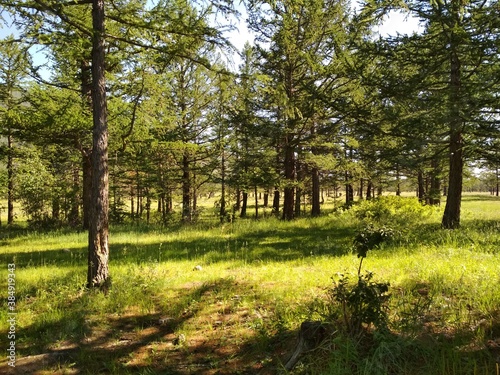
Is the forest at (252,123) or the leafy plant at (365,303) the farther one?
the forest at (252,123)

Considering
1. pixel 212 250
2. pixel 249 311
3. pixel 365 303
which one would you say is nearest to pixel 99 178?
pixel 249 311

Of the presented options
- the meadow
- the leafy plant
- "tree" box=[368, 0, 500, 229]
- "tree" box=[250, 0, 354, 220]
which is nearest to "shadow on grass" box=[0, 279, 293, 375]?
the meadow

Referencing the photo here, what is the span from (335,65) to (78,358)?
40.1 feet

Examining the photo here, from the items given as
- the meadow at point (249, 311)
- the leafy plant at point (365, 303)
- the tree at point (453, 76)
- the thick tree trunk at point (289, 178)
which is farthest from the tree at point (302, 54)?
the leafy plant at point (365, 303)

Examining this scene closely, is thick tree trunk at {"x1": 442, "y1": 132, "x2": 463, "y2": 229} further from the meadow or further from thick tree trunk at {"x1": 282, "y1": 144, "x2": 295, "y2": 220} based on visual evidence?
thick tree trunk at {"x1": 282, "y1": 144, "x2": 295, "y2": 220}

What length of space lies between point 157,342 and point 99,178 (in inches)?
121

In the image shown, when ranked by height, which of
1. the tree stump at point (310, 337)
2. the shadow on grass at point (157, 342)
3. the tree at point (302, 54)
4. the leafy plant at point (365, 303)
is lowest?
the shadow on grass at point (157, 342)

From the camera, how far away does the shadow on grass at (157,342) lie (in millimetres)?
3469

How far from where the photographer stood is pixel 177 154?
60.8 ft

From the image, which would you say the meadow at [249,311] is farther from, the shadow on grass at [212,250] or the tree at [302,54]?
the tree at [302,54]

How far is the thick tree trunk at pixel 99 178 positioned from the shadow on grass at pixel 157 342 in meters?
0.66

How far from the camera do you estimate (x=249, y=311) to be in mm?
4633

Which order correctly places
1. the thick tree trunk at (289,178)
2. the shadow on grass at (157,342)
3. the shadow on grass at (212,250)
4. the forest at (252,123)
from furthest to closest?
the thick tree trunk at (289,178) < the shadow on grass at (212,250) < the forest at (252,123) < the shadow on grass at (157,342)

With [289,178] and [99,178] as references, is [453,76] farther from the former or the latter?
[99,178]
